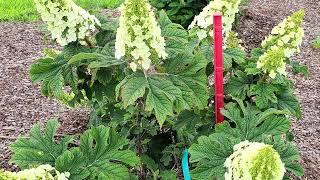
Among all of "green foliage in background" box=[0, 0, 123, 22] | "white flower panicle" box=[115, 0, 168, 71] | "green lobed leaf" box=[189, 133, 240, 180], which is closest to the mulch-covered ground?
"green foliage in background" box=[0, 0, 123, 22]

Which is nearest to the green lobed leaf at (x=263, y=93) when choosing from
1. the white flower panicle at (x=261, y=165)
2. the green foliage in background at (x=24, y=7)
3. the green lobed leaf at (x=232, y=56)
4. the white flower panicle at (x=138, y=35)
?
the green lobed leaf at (x=232, y=56)

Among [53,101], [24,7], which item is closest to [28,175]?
[53,101]

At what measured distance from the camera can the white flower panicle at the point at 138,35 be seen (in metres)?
2.31

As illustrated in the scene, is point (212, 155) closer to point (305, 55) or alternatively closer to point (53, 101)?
point (53, 101)

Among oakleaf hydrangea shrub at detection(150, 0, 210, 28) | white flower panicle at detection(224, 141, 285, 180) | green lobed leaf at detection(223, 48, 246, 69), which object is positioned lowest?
oakleaf hydrangea shrub at detection(150, 0, 210, 28)

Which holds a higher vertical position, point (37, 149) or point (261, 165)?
point (261, 165)

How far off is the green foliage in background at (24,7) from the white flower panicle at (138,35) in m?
5.63

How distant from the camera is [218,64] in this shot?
2.82 metres

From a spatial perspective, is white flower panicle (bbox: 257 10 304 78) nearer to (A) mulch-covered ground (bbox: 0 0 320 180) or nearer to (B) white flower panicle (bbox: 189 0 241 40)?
(B) white flower panicle (bbox: 189 0 241 40)

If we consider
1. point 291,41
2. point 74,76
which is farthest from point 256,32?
point 74,76

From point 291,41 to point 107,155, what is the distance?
3.96ft

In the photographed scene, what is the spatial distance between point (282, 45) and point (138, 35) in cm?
96

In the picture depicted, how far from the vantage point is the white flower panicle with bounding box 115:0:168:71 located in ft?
7.58

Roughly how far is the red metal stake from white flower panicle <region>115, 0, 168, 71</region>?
1.40ft
